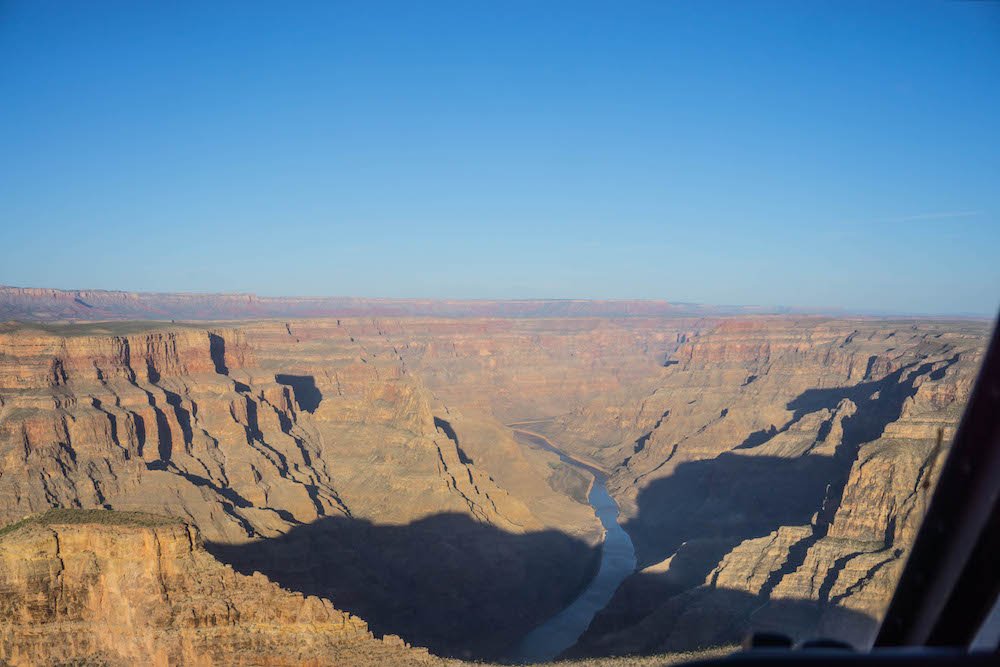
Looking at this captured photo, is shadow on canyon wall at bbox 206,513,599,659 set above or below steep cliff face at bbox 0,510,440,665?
below

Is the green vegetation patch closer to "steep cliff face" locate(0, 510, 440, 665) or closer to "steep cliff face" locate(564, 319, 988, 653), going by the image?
"steep cliff face" locate(0, 510, 440, 665)

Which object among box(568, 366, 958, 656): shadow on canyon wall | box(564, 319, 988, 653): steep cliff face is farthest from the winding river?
box(564, 319, 988, 653): steep cliff face

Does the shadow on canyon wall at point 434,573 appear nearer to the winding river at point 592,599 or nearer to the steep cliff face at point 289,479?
the steep cliff face at point 289,479

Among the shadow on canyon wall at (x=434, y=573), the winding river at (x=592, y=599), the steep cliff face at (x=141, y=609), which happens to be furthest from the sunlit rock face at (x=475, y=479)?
the steep cliff face at (x=141, y=609)

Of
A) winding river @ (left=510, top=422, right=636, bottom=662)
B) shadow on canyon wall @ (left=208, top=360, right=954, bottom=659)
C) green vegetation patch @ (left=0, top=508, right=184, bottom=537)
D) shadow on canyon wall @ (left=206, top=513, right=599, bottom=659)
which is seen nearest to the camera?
green vegetation patch @ (left=0, top=508, right=184, bottom=537)

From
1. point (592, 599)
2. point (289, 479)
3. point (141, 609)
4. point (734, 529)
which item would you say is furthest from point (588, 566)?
point (141, 609)

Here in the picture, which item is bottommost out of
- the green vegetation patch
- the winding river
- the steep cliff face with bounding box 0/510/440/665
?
the winding river
